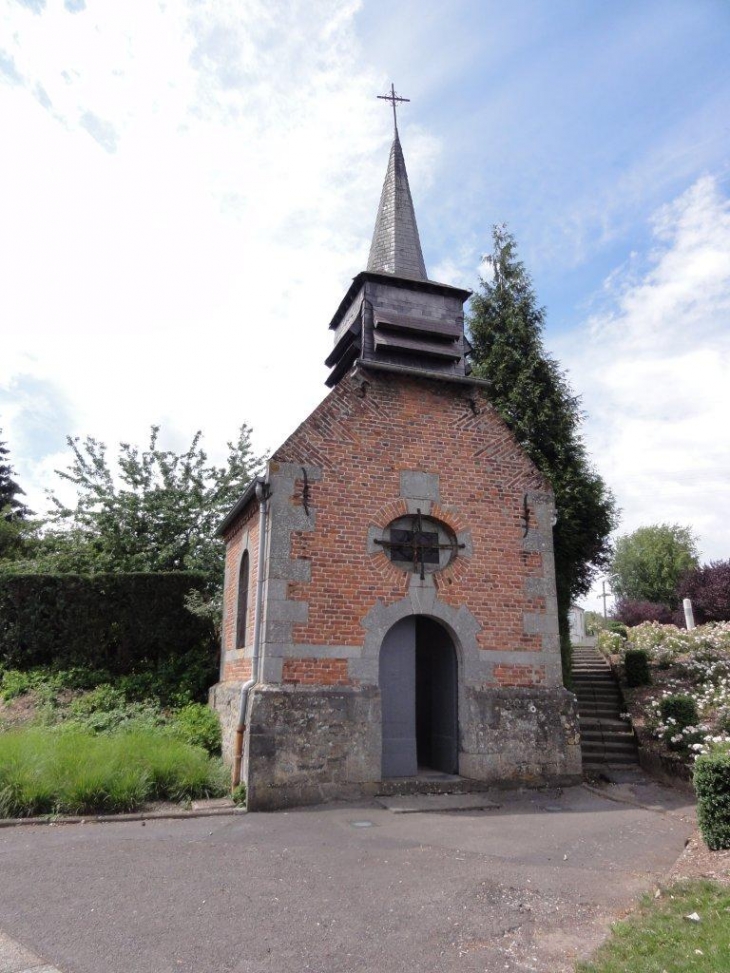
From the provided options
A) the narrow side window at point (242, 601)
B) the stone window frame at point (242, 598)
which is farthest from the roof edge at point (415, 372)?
the narrow side window at point (242, 601)

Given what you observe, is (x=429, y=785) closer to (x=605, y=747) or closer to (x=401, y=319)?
(x=605, y=747)

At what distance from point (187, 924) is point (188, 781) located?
424 cm

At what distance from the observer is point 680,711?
12297mm

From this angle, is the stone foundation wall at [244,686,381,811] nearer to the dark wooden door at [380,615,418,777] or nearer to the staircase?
the dark wooden door at [380,615,418,777]

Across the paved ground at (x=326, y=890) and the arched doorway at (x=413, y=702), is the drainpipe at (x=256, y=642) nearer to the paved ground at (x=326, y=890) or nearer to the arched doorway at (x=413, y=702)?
the paved ground at (x=326, y=890)

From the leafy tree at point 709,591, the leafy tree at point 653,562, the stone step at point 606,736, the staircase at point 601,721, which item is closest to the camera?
the staircase at point 601,721

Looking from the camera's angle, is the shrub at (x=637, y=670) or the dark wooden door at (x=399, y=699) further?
the shrub at (x=637, y=670)

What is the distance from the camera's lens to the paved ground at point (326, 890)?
4918mm

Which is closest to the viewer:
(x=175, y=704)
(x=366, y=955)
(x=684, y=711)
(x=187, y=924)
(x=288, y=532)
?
(x=366, y=955)

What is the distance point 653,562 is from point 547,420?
38762 millimetres

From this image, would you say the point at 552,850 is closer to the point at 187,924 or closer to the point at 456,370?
the point at 187,924

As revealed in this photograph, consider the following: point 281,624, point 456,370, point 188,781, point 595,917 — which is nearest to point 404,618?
point 281,624

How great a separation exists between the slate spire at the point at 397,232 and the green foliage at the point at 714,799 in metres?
9.09

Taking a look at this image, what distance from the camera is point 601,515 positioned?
16016 millimetres
